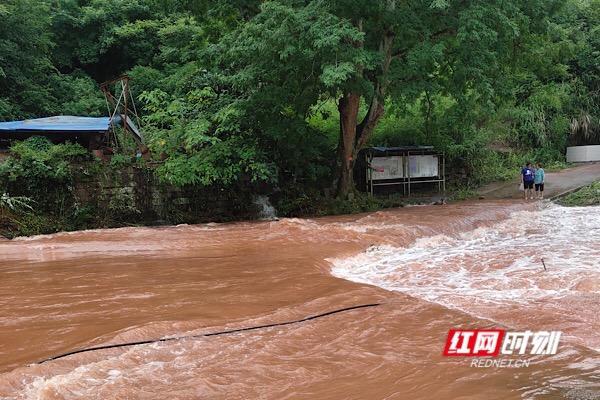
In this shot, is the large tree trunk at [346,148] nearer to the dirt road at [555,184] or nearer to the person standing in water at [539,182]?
the dirt road at [555,184]

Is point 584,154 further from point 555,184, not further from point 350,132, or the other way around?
point 350,132

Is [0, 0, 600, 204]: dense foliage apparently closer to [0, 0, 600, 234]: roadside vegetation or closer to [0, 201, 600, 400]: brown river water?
[0, 0, 600, 234]: roadside vegetation

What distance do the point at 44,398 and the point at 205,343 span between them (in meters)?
1.56

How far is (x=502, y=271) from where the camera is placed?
8281mm

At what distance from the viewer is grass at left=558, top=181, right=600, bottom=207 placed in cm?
1812

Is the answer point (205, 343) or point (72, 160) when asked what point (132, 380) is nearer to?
point (205, 343)

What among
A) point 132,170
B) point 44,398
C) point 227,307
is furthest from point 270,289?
point 132,170

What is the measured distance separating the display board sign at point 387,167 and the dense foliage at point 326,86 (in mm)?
1305

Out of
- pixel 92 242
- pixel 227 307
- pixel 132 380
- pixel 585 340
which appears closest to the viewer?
pixel 132 380

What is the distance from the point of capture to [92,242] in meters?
12.3

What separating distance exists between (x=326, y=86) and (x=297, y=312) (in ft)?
31.1

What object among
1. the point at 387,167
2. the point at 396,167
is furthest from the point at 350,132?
the point at 396,167

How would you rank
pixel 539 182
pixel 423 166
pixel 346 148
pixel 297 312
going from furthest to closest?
1. pixel 423 166
2. pixel 539 182
3. pixel 346 148
4. pixel 297 312

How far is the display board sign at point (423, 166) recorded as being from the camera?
21328 mm
